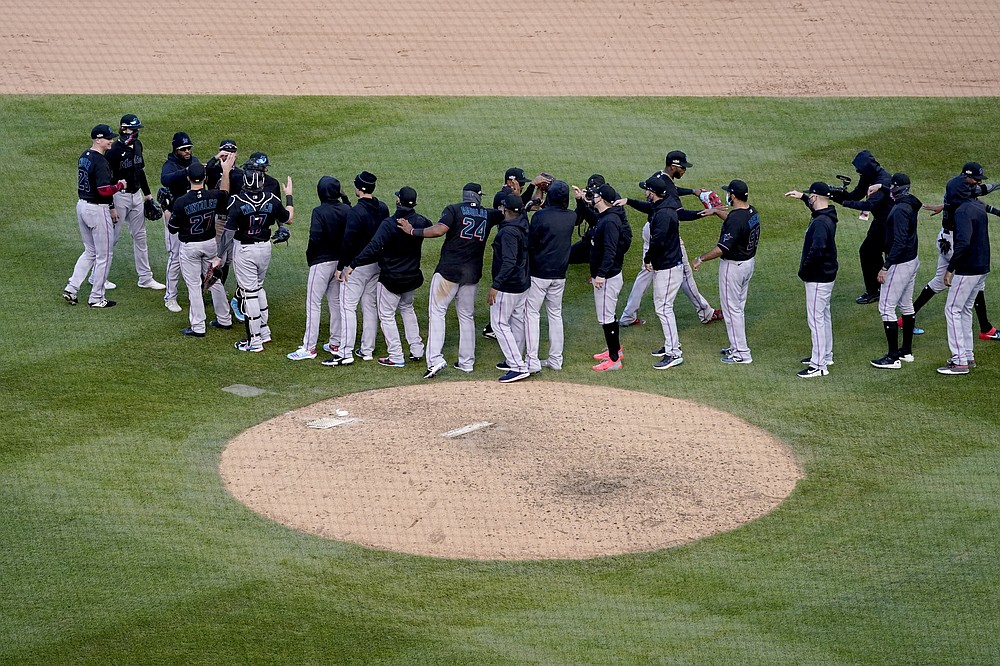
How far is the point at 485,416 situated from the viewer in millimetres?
9875

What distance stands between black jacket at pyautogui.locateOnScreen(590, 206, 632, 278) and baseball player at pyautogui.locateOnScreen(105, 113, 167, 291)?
4.74 metres

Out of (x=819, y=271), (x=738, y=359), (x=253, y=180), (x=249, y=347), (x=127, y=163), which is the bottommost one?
(x=738, y=359)

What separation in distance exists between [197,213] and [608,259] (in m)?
3.79

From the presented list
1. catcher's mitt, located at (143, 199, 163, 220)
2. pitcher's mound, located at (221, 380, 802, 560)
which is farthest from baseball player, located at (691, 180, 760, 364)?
catcher's mitt, located at (143, 199, 163, 220)

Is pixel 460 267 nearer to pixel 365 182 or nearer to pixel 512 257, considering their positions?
pixel 512 257

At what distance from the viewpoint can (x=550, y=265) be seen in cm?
1105

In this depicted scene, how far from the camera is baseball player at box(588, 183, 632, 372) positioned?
1101 centimetres

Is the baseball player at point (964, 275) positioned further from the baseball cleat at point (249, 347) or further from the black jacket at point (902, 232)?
the baseball cleat at point (249, 347)

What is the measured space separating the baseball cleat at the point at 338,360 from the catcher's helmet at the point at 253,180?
1639 millimetres

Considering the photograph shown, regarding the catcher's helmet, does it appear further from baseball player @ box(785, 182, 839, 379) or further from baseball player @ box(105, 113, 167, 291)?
baseball player @ box(785, 182, 839, 379)

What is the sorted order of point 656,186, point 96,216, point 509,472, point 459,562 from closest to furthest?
point 459,562
point 509,472
point 656,186
point 96,216

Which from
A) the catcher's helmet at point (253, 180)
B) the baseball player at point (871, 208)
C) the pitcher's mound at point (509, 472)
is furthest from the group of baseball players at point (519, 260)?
the pitcher's mound at point (509, 472)

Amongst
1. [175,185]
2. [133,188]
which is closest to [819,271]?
[175,185]

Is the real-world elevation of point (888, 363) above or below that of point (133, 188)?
below
